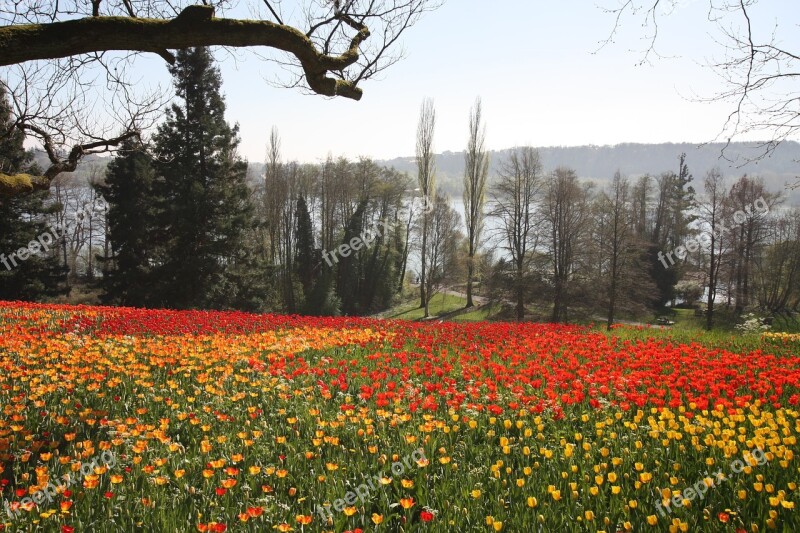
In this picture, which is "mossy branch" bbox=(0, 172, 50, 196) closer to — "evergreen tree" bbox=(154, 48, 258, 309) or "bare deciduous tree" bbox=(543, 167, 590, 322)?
"evergreen tree" bbox=(154, 48, 258, 309)

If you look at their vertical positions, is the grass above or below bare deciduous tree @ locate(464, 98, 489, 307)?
below

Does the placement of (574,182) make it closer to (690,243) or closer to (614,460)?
(690,243)

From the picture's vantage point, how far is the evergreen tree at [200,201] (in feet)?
84.2

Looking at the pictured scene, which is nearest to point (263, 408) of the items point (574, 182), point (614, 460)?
point (614, 460)

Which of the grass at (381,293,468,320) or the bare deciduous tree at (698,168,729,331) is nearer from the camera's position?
the bare deciduous tree at (698,168,729,331)

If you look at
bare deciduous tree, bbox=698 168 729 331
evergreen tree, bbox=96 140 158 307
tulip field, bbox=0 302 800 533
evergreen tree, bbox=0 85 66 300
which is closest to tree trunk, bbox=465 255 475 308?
bare deciduous tree, bbox=698 168 729 331

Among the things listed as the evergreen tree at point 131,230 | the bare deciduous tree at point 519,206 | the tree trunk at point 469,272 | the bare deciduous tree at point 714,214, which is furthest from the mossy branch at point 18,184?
the bare deciduous tree at point 714,214

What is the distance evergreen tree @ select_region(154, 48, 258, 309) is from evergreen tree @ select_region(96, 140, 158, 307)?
1.04 metres

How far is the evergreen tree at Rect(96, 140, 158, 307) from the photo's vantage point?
87.3 feet

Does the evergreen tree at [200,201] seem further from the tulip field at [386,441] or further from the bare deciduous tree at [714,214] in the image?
the bare deciduous tree at [714,214]

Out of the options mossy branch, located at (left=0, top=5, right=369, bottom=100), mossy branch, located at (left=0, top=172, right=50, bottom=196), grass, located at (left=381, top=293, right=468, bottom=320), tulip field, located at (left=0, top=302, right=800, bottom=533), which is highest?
mossy branch, located at (left=0, top=5, right=369, bottom=100)

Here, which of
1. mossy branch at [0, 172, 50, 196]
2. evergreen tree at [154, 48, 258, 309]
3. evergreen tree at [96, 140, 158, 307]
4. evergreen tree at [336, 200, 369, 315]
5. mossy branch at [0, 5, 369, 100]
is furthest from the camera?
evergreen tree at [336, 200, 369, 315]

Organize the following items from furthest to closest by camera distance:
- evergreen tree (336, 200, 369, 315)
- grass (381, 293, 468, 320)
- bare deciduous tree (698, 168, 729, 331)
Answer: grass (381, 293, 468, 320)
evergreen tree (336, 200, 369, 315)
bare deciduous tree (698, 168, 729, 331)

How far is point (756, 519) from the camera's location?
336 cm
